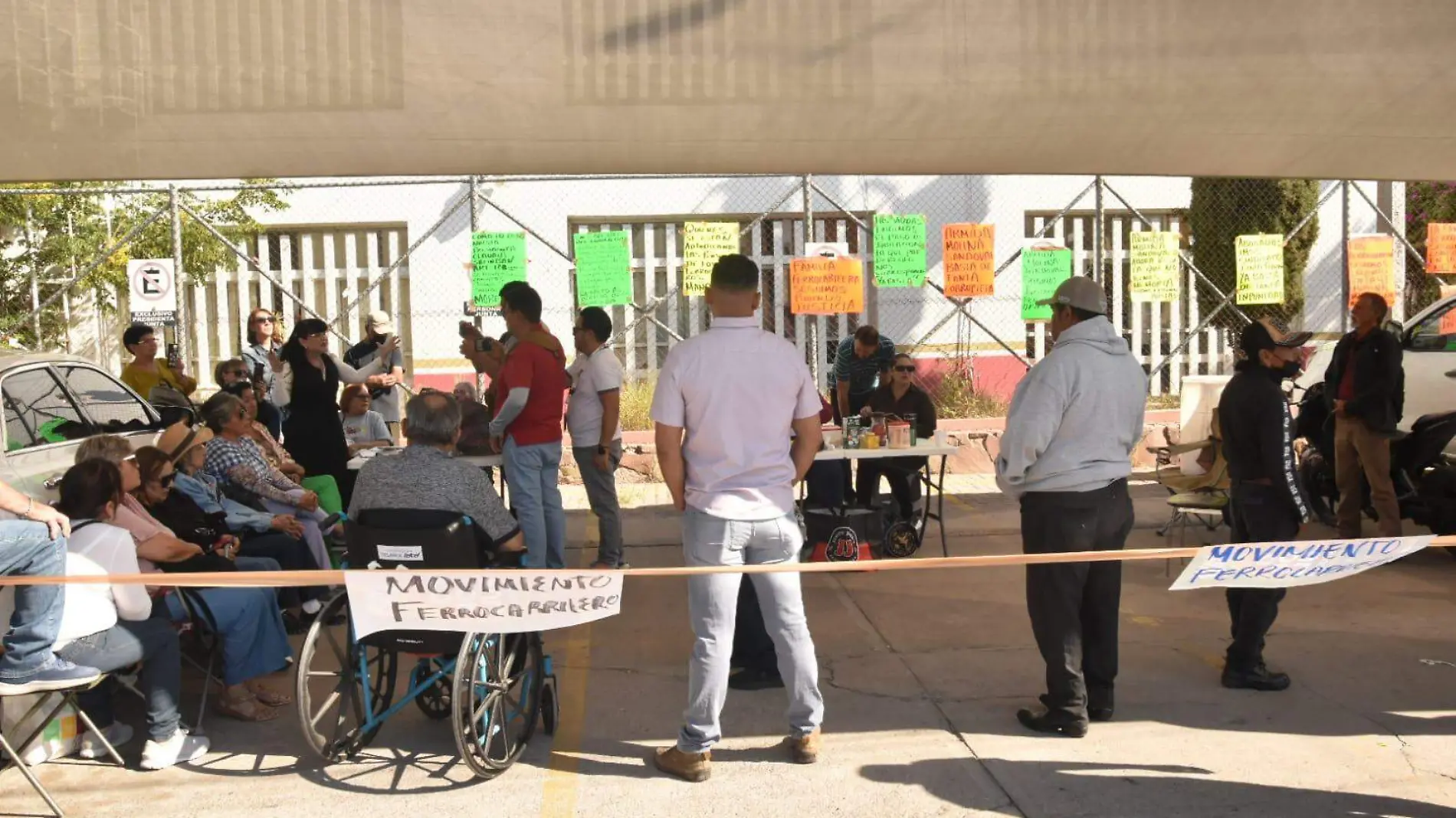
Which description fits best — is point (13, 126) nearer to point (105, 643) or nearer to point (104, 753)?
point (105, 643)

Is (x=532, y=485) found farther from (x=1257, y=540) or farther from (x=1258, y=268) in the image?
(x=1258, y=268)

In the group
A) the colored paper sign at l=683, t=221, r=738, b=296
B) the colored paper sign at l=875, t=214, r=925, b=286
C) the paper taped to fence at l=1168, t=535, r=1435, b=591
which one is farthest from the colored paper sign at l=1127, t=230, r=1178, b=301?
the paper taped to fence at l=1168, t=535, r=1435, b=591

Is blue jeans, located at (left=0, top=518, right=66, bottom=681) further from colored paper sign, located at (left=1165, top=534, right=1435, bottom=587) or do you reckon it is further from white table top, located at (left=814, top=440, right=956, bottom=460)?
white table top, located at (left=814, top=440, right=956, bottom=460)

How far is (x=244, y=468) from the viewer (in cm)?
698

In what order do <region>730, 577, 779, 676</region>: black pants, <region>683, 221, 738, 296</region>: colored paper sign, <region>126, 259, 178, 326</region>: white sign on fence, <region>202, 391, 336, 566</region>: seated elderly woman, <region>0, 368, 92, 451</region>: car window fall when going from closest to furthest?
<region>730, 577, 779, 676</region>: black pants < <region>0, 368, 92, 451</region>: car window < <region>202, 391, 336, 566</region>: seated elderly woman < <region>126, 259, 178, 326</region>: white sign on fence < <region>683, 221, 738, 296</region>: colored paper sign

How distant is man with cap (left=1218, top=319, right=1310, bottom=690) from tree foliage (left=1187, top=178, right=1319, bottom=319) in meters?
10.3

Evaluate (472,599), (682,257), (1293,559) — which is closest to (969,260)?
(682,257)

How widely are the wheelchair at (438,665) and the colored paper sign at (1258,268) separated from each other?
30.0 feet

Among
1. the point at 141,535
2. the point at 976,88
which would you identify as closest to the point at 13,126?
the point at 141,535

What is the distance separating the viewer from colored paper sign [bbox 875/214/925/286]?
11945mm

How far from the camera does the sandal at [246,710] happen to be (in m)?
5.61

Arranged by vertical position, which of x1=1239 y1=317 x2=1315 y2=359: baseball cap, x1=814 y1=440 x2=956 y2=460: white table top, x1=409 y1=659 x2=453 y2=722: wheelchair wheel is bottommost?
x1=409 y1=659 x2=453 y2=722: wheelchair wheel

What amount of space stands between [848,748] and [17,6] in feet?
13.0

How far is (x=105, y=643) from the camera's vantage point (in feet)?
15.8
